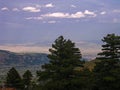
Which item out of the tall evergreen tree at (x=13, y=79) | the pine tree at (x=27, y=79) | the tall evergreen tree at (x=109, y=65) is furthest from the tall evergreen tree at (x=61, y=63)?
the pine tree at (x=27, y=79)

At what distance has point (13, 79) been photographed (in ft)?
326

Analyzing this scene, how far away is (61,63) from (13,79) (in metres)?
41.6

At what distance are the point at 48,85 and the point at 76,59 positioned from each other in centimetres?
616

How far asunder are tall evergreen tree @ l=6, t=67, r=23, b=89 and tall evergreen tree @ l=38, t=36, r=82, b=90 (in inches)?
1481

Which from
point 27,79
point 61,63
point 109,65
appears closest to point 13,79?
point 27,79

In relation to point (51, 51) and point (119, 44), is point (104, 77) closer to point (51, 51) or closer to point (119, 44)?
point (119, 44)

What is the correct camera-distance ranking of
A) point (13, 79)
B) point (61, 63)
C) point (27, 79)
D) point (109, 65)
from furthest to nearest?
point (27, 79)
point (13, 79)
point (61, 63)
point (109, 65)

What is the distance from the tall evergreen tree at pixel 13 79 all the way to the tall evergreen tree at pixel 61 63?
3761cm

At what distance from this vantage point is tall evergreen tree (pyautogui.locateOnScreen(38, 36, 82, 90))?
5903 cm

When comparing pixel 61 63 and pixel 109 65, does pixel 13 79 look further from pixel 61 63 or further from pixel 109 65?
pixel 109 65

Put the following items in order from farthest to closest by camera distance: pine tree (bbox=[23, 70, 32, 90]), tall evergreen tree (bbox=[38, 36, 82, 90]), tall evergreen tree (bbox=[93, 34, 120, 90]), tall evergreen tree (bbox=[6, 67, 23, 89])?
pine tree (bbox=[23, 70, 32, 90]), tall evergreen tree (bbox=[6, 67, 23, 89]), tall evergreen tree (bbox=[38, 36, 82, 90]), tall evergreen tree (bbox=[93, 34, 120, 90])

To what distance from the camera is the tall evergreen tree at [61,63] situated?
59031mm

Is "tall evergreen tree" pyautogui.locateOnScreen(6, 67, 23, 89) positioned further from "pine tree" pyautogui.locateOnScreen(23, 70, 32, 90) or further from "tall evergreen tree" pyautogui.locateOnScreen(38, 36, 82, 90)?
"tall evergreen tree" pyautogui.locateOnScreen(38, 36, 82, 90)

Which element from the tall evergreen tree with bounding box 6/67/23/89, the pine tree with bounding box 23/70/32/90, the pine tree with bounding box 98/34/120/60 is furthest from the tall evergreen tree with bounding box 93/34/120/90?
the pine tree with bounding box 23/70/32/90
